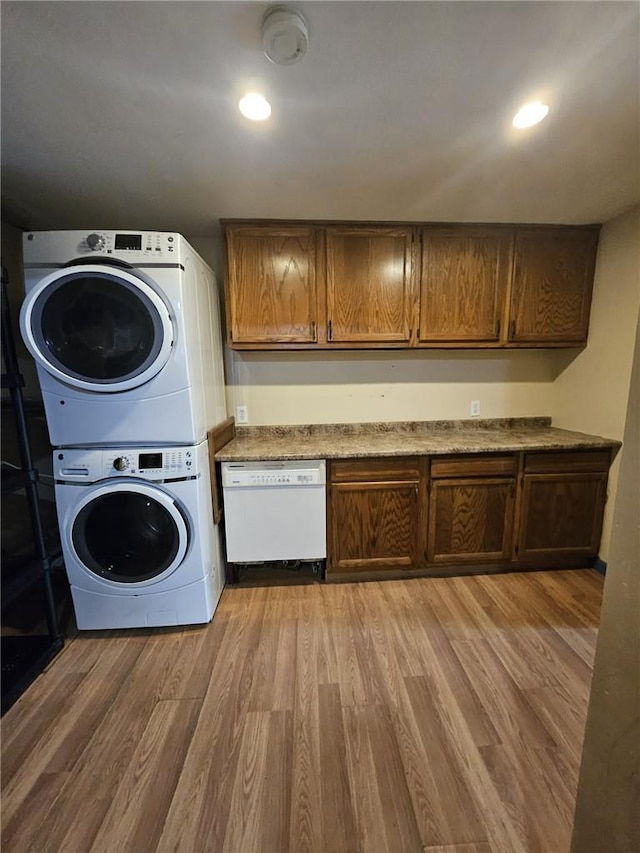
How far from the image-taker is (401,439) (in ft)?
7.63

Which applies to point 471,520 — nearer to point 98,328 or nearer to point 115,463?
point 115,463

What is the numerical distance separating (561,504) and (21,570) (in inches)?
120

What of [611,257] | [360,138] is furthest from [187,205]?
[611,257]

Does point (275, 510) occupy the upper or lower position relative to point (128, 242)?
lower

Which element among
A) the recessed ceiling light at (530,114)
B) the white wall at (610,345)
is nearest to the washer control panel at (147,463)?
the recessed ceiling light at (530,114)

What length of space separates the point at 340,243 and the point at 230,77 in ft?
3.67

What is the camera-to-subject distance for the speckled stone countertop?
6.63ft

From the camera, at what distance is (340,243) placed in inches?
82.3

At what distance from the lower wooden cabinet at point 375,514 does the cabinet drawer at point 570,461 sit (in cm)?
76

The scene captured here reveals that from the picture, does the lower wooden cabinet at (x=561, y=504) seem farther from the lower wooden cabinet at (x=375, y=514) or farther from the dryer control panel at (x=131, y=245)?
the dryer control panel at (x=131, y=245)

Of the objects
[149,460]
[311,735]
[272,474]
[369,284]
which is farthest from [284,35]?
[311,735]

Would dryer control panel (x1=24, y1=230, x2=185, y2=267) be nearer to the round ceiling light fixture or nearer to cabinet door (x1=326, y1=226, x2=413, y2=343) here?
the round ceiling light fixture

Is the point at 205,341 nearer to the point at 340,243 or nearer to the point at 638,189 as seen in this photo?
the point at 340,243

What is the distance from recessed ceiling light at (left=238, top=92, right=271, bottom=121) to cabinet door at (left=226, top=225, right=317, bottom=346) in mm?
844
